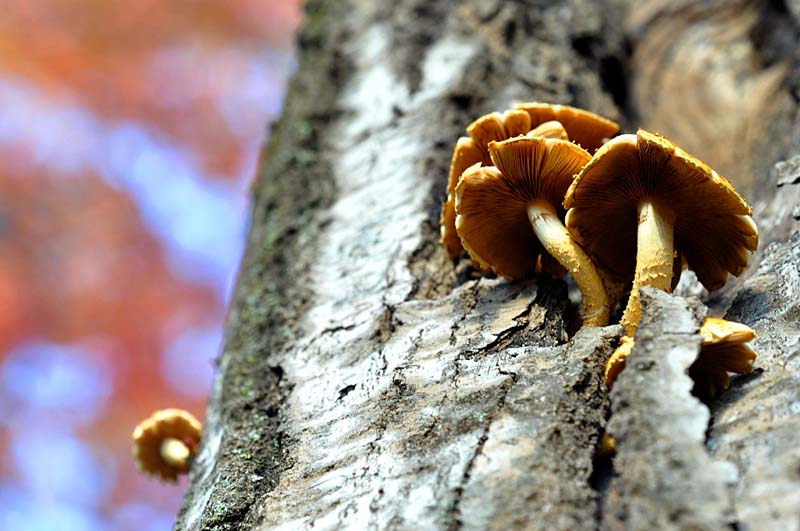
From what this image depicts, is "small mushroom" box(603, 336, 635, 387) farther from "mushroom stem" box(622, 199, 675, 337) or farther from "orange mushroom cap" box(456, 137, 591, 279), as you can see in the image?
"orange mushroom cap" box(456, 137, 591, 279)

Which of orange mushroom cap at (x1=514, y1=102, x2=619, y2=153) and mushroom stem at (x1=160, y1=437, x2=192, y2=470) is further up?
orange mushroom cap at (x1=514, y1=102, x2=619, y2=153)

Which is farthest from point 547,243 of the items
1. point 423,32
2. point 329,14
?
point 329,14

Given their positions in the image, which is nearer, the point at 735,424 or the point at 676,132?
the point at 735,424

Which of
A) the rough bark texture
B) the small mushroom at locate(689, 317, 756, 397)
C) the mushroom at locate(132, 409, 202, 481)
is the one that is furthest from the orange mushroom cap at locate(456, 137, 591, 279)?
the mushroom at locate(132, 409, 202, 481)

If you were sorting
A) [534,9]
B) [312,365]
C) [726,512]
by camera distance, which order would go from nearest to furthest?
[726,512] → [312,365] → [534,9]

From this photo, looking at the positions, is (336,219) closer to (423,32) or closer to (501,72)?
(501,72)

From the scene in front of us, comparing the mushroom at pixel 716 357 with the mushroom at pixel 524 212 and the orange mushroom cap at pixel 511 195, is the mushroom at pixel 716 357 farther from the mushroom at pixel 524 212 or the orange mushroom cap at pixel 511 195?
the orange mushroom cap at pixel 511 195
